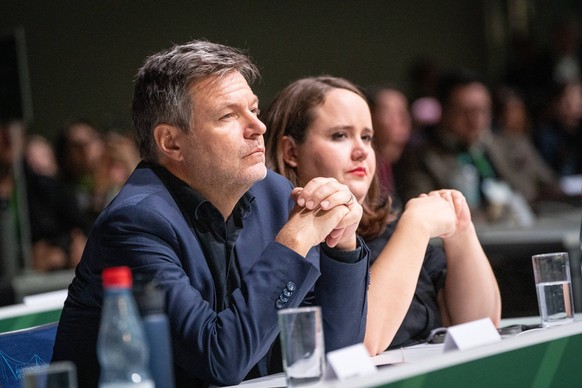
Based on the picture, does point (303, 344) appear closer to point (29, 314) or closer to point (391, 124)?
point (29, 314)

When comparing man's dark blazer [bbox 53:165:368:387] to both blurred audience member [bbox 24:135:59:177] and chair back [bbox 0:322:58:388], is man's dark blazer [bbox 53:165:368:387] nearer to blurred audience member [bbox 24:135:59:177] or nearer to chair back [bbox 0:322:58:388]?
chair back [bbox 0:322:58:388]

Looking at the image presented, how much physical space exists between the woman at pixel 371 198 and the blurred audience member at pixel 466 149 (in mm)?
2917

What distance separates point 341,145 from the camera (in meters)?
2.82

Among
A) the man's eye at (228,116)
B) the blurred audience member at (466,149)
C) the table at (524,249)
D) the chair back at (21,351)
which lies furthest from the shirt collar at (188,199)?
the blurred audience member at (466,149)

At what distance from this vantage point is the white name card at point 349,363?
171 cm

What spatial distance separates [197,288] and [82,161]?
4.47 m

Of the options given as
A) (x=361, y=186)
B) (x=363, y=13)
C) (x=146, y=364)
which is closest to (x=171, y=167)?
(x=361, y=186)

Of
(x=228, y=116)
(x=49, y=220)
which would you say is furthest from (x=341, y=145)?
(x=49, y=220)

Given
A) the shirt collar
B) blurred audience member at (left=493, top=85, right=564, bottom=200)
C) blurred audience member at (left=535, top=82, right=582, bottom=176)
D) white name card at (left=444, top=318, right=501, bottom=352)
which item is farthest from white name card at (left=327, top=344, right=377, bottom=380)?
blurred audience member at (left=535, top=82, right=582, bottom=176)

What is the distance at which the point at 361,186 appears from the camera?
9.18ft

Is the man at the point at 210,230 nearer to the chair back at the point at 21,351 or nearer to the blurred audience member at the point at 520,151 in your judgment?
the chair back at the point at 21,351

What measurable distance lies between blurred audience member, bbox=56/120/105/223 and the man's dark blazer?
13.7 feet

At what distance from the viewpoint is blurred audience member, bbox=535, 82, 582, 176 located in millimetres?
7992

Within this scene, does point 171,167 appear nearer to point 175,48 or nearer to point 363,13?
point 175,48
